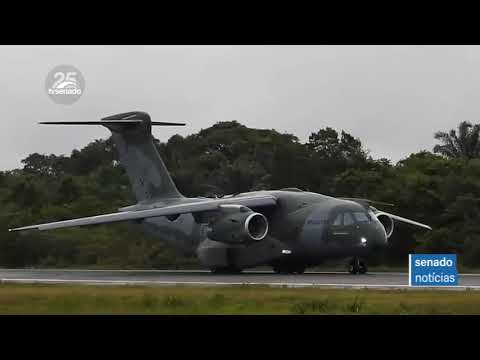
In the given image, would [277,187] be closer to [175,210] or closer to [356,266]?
[175,210]

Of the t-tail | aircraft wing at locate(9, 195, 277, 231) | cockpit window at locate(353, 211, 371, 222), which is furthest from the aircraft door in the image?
the t-tail

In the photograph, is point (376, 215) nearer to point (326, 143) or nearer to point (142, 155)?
point (142, 155)

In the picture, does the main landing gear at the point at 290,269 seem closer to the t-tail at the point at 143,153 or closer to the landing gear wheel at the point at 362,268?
the landing gear wheel at the point at 362,268

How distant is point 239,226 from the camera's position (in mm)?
32812

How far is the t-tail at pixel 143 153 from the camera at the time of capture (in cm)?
3850

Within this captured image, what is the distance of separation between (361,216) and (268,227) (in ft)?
12.7

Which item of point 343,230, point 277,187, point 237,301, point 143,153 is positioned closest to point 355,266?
point 343,230

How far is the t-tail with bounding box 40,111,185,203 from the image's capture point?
126ft

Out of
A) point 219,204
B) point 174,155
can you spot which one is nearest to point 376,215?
point 219,204

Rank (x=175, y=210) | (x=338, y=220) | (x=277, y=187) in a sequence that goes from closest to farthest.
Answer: (x=338, y=220), (x=175, y=210), (x=277, y=187)

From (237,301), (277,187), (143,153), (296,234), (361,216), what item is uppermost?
(143,153)

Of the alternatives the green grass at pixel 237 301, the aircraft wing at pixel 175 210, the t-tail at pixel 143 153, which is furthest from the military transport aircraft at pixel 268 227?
the green grass at pixel 237 301

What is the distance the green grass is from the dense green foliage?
1610cm

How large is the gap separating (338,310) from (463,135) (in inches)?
1568
